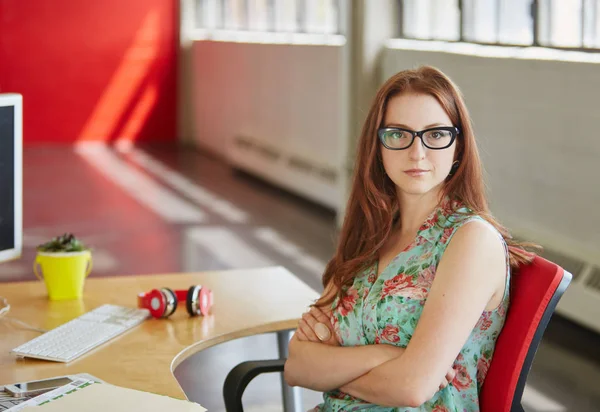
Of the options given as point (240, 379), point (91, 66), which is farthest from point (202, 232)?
point (91, 66)

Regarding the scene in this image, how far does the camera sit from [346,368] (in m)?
1.83

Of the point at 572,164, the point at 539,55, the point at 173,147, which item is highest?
the point at 539,55

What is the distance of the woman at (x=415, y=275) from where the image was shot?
5.60 ft

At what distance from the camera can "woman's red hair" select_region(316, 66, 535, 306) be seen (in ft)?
6.00

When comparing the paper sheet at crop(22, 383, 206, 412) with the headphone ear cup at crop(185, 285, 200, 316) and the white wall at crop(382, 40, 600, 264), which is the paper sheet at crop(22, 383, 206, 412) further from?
the white wall at crop(382, 40, 600, 264)

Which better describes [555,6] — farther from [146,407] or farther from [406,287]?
[146,407]

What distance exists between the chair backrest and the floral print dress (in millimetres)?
25

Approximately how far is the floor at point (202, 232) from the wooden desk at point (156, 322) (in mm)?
1109

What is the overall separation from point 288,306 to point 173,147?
9.71 meters

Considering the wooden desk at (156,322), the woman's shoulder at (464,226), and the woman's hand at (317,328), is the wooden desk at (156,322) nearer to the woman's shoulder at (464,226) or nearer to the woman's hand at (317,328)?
the woman's hand at (317,328)

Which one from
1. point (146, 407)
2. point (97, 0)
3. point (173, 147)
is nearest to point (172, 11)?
point (97, 0)

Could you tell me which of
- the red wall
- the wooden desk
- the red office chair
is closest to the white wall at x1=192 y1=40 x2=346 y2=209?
the red wall

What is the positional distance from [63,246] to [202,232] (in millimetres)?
4443

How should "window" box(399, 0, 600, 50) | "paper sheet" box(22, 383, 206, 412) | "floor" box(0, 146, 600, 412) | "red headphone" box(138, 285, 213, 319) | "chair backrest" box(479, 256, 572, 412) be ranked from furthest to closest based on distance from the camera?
"window" box(399, 0, 600, 50) < "floor" box(0, 146, 600, 412) < "red headphone" box(138, 285, 213, 319) < "chair backrest" box(479, 256, 572, 412) < "paper sheet" box(22, 383, 206, 412)
